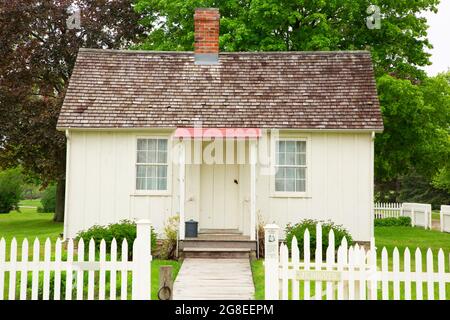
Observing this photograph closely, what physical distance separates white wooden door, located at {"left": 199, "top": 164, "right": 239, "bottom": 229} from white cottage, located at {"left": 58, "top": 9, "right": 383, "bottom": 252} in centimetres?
3

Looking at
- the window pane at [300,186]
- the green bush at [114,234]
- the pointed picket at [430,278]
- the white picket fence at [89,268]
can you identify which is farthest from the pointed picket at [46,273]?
the window pane at [300,186]

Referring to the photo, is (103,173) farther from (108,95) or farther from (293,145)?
(293,145)

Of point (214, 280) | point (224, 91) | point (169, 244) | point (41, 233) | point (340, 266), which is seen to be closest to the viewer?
point (340, 266)

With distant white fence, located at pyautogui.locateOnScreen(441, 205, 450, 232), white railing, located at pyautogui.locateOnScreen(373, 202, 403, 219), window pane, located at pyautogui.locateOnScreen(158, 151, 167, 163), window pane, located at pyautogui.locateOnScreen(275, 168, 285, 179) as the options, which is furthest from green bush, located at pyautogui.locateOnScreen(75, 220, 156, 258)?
white railing, located at pyautogui.locateOnScreen(373, 202, 403, 219)

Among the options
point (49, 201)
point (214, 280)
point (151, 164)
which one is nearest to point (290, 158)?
point (151, 164)

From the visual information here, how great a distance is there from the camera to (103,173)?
1517 centimetres

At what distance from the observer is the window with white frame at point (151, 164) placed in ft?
50.1

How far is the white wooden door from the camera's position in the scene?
15.4 m

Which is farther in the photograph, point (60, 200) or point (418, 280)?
point (60, 200)

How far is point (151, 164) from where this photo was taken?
15.3 meters

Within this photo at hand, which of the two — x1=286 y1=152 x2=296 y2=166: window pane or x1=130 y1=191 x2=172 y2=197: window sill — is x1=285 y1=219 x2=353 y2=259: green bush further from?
x1=130 y1=191 x2=172 y2=197: window sill

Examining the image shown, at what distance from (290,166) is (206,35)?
508 centimetres

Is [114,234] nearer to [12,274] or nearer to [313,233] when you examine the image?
[313,233]
